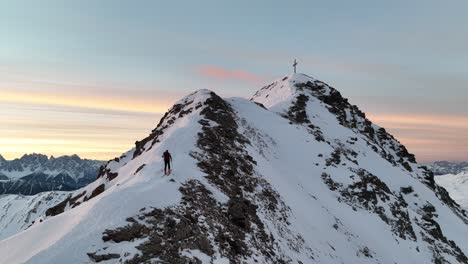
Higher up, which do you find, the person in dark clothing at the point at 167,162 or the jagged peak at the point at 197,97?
the jagged peak at the point at 197,97

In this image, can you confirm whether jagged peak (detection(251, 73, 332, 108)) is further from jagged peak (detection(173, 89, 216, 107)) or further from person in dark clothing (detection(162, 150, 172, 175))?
person in dark clothing (detection(162, 150, 172, 175))

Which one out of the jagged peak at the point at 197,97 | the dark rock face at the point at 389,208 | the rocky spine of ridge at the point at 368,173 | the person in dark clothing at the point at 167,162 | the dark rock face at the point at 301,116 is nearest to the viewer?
the person in dark clothing at the point at 167,162

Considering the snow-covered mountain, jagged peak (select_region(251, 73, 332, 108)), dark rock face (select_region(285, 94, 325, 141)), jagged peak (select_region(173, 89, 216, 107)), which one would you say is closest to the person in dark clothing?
the snow-covered mountain

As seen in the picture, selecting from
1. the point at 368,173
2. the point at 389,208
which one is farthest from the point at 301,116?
the point at 389,208

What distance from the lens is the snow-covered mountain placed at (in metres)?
20.8

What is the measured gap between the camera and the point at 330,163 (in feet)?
188

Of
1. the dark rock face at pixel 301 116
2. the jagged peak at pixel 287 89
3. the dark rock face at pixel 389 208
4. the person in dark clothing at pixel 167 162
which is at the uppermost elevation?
the jagged peak at pixel 287 89

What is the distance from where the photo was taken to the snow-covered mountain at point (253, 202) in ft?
68.1

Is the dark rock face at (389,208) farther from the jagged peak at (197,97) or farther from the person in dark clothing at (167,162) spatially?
the person in dark clothing at (167,162)

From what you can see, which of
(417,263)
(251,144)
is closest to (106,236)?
(251,144)

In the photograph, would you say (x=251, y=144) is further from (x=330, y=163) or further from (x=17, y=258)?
(x=17, y=258)

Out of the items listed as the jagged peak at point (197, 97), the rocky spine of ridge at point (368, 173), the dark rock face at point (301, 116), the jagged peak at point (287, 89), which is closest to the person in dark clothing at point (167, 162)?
the jagged peak at point (197, 97)

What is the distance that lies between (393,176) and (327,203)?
24931 mm

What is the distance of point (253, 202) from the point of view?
111 ft
